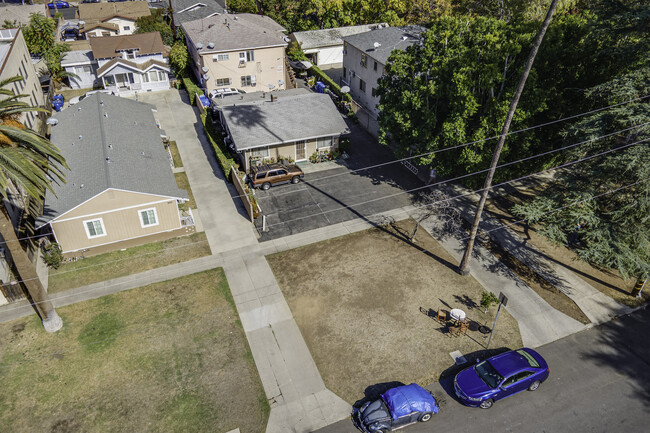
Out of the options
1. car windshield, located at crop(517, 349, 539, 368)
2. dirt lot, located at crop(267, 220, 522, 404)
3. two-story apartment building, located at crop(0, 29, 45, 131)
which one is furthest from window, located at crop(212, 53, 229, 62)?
car windshield, located at crop(517, 349, 539, 368)

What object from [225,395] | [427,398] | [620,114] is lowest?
[225,395]

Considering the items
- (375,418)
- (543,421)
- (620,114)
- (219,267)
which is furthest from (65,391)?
(620,114)

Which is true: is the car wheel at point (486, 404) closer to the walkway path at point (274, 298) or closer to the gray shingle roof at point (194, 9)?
the walkway path at point (274, 298)

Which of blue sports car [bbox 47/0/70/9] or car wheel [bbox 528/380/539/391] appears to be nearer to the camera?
car wheel [bbox 528/380/539/391]

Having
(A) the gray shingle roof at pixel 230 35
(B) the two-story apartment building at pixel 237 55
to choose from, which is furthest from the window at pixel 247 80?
(A) the gray shingle roof at pixel 230 35

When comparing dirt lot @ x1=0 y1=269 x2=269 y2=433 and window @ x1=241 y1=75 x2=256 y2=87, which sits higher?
window @ x1=241 y1=75 x2=256 y2=87

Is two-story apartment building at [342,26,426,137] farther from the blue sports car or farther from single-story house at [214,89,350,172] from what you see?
the blue sports car

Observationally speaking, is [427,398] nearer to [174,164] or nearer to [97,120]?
[174,164]
